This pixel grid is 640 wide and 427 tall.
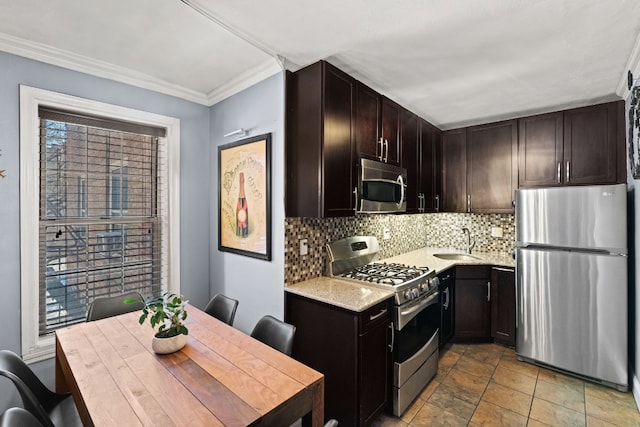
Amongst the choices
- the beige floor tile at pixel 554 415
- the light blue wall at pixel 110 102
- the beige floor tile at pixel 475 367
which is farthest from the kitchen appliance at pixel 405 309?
the light blue wall at pixel 110 102

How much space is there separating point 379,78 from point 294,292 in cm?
179

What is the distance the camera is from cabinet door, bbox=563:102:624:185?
2736 millimetres

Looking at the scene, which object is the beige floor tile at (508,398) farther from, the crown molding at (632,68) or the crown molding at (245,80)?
the crown molding at (245,80)

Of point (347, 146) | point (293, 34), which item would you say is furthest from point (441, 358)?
point (293, 34)

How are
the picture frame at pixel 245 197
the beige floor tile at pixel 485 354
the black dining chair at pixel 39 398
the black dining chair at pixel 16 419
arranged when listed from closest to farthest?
the black dining chair at pixel 16 419, the black dining chair at pixel 39 398, the picture frame at pixel 245 197, the beige floor tile at pixel 485 354

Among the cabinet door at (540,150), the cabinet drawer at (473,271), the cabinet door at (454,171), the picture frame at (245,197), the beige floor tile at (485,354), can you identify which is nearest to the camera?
the picture frame at (245,197)

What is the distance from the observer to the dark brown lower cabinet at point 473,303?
3143mm

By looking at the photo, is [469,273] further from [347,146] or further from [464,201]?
[347,146]

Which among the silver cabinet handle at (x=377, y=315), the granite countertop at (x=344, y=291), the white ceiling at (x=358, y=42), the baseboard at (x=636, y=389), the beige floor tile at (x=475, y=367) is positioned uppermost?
the white ceiling at (x=358, y=42)

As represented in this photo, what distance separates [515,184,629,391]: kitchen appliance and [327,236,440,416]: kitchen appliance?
2.99ft

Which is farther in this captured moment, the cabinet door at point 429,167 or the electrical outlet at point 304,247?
the cabinet door at point 429,167

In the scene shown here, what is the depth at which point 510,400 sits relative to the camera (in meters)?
2.27

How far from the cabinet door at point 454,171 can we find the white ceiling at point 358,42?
946mm

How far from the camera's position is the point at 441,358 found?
9.52ft
